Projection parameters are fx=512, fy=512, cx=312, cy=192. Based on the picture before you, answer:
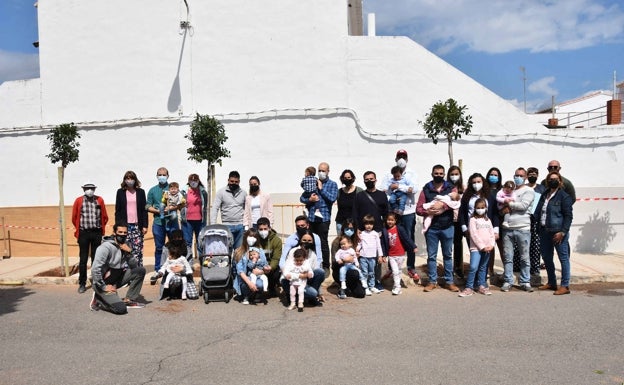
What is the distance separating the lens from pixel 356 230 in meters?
8.70

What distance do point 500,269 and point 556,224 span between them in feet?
6.61

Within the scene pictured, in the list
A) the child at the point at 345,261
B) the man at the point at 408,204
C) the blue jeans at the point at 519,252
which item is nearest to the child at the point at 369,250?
the child at the point at 345,261

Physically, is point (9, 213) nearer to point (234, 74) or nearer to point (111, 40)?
point (111, 40)

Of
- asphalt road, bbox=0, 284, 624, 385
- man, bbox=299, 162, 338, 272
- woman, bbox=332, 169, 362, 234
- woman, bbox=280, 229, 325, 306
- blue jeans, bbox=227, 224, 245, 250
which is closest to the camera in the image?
asphalt road, bbox=0, 284, 624, 385

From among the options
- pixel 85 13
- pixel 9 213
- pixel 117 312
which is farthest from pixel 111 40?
pixel 117 312

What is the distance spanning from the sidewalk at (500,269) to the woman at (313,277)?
3.40 m

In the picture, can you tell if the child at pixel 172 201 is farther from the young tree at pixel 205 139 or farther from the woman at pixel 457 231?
the woman at pixel 457 231

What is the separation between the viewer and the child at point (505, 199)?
28.3 feet

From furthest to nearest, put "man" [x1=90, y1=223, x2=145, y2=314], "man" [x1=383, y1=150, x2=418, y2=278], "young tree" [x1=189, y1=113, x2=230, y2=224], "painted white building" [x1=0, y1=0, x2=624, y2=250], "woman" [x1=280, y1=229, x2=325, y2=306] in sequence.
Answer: "painted white building" [x1=0, y1=0, x2=624, y2=250]
"young tree" [x1=189, y1=113, x2=230, y2=224]
"man" [x1=383, y1=150, x2=418, y2=278]
"woman" [x1=280, y1=229, x2=325, y2=306]
"man" [x1=90, y1=223, x2=145, y2=314]

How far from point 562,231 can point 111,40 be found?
13.5 meters

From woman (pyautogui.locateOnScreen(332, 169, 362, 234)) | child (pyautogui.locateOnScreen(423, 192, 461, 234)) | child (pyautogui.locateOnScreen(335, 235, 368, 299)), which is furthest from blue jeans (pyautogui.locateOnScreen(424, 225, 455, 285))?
woman (pyautogui.locateOnScreen(332, 169, 362, 234))

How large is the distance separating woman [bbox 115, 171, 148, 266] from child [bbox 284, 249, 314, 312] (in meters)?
3.41

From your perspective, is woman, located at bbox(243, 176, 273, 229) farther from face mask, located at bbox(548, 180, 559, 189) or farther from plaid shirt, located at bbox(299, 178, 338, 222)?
face mask, located at bbox(548, 180, 559, 189)

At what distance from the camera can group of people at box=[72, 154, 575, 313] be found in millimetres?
8062
